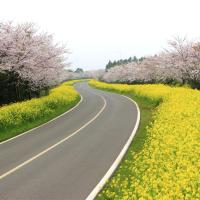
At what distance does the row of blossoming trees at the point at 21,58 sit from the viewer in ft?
96.9

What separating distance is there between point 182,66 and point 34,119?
27.9m

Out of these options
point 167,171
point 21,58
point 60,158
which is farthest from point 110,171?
point 21,58

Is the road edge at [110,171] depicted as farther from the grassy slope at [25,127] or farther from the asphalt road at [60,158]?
the grassy slope at [25,127]

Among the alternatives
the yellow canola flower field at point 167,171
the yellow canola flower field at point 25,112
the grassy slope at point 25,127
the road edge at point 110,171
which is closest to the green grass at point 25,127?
the grassy slope at point 25,127

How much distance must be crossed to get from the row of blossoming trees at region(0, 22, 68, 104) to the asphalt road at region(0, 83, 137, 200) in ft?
21.2

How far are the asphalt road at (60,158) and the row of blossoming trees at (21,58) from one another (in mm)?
6464

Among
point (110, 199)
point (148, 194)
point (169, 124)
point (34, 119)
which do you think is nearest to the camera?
point (148, 194)

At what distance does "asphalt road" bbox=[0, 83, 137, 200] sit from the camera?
11.8 m

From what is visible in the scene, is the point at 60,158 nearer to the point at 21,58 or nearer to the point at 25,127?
the point at 25,127

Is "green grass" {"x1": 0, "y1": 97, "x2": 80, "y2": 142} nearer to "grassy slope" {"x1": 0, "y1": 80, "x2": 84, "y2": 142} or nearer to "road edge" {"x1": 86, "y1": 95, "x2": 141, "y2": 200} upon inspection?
"grassy slope" {"x1": 0, "y1": 80, "x2": 84, "y2": 142}

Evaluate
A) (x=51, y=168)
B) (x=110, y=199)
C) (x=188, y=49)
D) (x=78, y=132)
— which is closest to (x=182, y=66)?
(x=188, y=49)

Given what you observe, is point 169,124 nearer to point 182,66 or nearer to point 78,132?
point 78,132

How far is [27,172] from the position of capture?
13906 mm

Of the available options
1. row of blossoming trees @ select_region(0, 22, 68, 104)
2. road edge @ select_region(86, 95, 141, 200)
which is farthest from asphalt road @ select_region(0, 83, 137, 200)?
row of blossoming trees @ select_region(0, 22, 68, 104)
